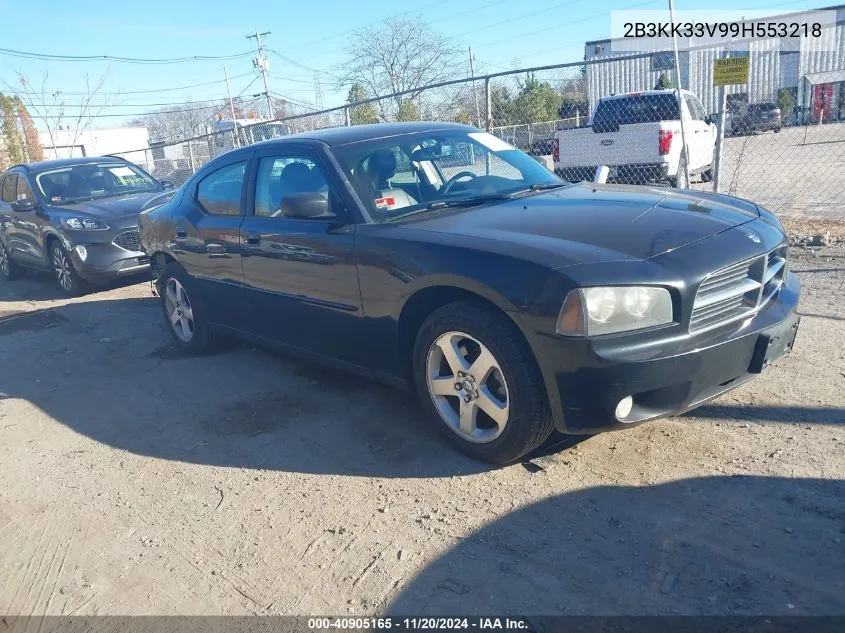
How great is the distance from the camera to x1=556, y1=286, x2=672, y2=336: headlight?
2.93 meters

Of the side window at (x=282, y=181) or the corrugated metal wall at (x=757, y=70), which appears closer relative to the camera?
the side window at (x=282, y=181)

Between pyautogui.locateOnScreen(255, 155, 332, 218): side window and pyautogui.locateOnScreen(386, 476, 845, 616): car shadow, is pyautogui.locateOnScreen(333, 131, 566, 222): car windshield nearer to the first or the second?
pyautogui.locateOnScreen(255, 155, 332, 218): side window

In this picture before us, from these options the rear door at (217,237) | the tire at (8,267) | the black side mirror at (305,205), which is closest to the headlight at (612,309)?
the black side mirror at (305,205)

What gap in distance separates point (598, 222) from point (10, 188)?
9.89 m

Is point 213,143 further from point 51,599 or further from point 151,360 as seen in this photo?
point 51,599

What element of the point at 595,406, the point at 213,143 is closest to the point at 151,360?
the point at 595,406

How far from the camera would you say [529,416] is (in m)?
3.18

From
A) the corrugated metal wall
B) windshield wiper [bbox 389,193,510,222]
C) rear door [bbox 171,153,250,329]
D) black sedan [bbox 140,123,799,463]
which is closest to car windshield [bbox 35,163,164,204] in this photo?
rear door [bbox 171,153,250,329]

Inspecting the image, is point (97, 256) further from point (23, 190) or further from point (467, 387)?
point (467, 387)

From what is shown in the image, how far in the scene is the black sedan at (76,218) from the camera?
862cm

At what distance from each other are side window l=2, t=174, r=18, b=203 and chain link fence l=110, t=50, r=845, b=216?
3.93 meters

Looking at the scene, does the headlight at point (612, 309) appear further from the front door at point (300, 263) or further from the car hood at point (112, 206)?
the car hood at point (112, 206)

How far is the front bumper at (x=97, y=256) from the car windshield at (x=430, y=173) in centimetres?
530

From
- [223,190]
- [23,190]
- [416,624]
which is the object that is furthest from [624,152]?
[416,624]
